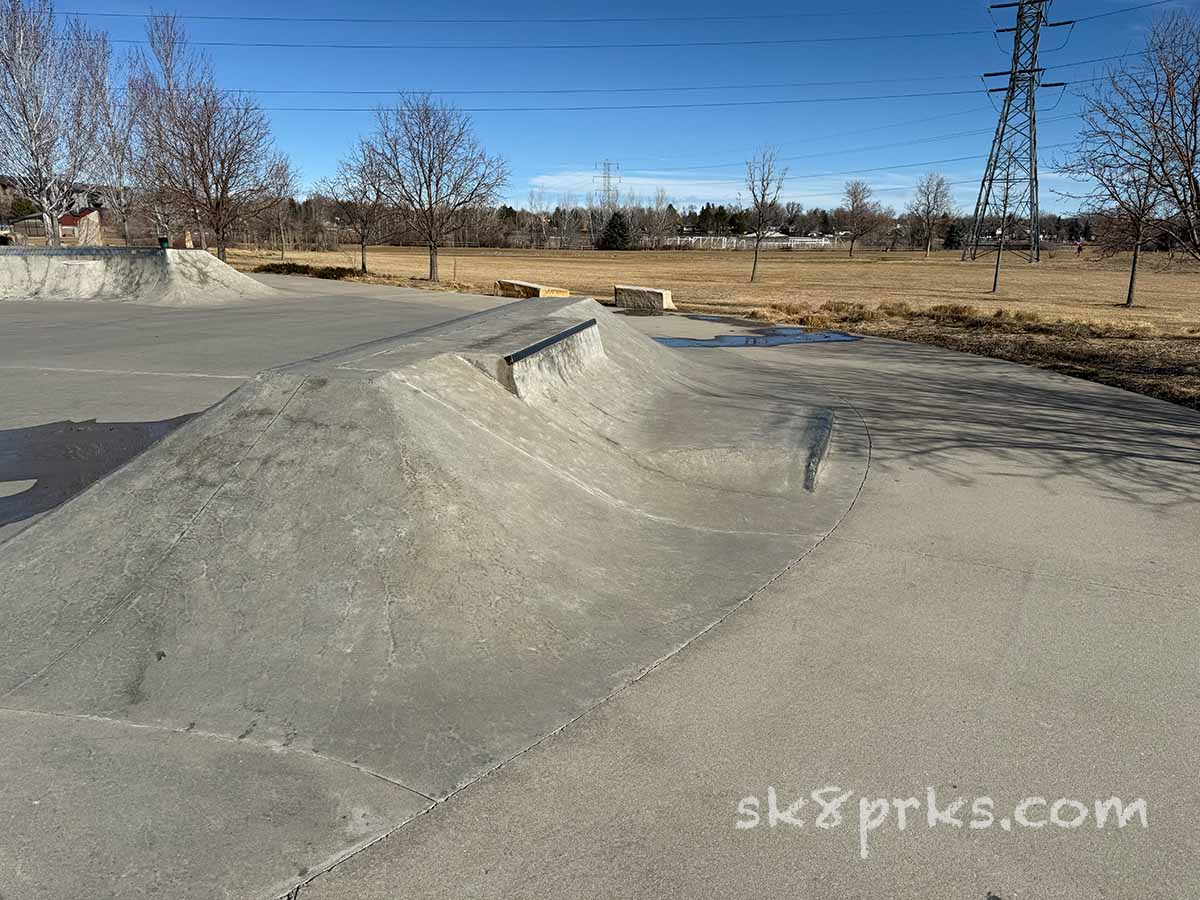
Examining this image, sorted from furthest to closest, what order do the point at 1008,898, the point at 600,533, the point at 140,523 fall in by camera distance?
1. the point at 600,533
2. the point at 140,523
3. the point at 1008,898

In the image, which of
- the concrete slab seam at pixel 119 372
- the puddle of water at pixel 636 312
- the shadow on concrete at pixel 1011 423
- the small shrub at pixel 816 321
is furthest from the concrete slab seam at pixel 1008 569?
the puddle of water at pixel 636 312

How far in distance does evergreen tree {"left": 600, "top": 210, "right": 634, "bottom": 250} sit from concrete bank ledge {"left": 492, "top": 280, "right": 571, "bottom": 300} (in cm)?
6872

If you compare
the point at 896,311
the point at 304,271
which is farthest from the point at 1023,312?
the point at 304,271

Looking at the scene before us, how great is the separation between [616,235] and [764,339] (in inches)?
3088

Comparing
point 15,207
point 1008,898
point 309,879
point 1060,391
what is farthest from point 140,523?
point 15,207

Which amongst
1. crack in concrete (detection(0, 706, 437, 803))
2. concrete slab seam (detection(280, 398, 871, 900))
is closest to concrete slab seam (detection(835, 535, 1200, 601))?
concrete slab seam (detection(280, 398, 871, 900))

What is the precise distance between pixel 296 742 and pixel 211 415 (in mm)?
2441

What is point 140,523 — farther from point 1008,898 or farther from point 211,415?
point 1008,898

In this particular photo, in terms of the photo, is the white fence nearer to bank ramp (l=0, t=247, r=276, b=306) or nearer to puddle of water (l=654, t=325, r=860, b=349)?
bank ramp (l=0, t=247, r=276, b=306)

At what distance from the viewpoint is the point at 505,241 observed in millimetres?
91625

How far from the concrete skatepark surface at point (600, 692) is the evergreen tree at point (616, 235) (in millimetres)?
87245

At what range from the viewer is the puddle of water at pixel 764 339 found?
13.6 meters

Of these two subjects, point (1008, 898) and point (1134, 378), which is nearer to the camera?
point (1008, 898)

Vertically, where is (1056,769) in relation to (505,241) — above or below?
below
